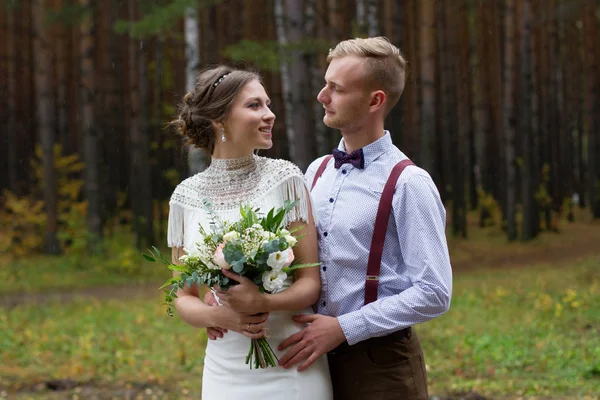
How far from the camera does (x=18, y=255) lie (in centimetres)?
1902

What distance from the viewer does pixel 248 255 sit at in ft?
9.55

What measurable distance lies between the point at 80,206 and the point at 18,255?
1.94 m

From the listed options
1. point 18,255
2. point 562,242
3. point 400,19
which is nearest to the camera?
point 400,19

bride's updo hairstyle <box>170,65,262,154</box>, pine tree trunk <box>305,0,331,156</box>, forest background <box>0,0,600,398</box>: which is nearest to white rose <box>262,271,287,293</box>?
bride's updo hairstyle <box>170,65,262,154</box>

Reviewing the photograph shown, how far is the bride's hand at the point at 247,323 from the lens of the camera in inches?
121

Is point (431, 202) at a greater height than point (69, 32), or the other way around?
point (69, 32)

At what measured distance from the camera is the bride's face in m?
3.35

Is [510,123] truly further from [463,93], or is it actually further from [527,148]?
[463,93]

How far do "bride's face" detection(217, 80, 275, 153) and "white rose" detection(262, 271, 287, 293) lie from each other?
0.60m

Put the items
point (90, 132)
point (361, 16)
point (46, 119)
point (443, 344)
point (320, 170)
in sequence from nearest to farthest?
point (320, 170) < point (443, 344) < point (90, 132) < point (46, 119) < point (361, 16)

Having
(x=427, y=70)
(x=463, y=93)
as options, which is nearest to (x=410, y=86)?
(x=463, y=93)

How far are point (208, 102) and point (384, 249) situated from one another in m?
0.95

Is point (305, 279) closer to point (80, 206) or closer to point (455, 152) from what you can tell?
point (80, 206)

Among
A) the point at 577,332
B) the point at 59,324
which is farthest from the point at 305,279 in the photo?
the point at 59,324
